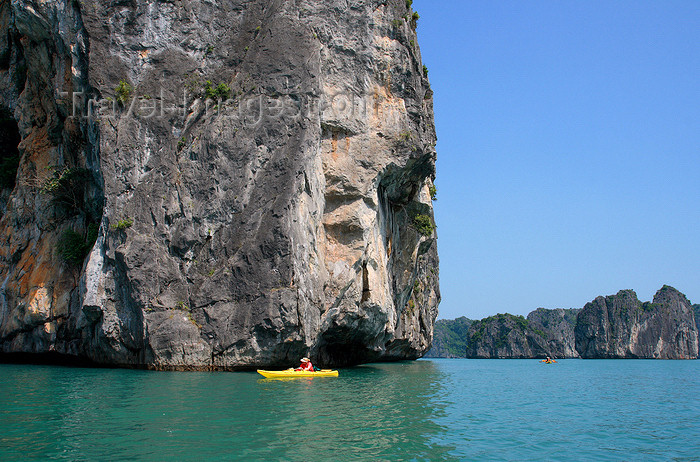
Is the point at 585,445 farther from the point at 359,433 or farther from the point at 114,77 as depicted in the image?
the point at 114,77

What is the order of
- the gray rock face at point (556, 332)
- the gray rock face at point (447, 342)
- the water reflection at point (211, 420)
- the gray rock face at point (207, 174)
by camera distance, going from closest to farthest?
the water reflection at point (211, 420) → the gray rock face at point (207, 174) → the gray rock face at point (556, 332) → the gray rock face at point (447, 342)

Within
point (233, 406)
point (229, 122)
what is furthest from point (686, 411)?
point (229, 122)

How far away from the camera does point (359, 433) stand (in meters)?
10.8

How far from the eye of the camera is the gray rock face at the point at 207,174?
22844 millimetres

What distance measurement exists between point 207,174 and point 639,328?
105 metres

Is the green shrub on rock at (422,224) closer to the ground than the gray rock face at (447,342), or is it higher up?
higher up

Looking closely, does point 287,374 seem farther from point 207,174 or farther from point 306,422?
point 207,174

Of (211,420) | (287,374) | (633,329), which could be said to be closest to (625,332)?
(633,329)

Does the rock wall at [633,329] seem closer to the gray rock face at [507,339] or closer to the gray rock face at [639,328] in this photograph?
the gray rock face at [639,328]

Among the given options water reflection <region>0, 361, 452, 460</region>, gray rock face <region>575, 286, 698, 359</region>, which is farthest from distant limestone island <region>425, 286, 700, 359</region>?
water reflection <region>0, 361, 452, 460</region>

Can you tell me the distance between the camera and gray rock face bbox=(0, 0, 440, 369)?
74.9 ft

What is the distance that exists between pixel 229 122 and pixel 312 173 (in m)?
4.88

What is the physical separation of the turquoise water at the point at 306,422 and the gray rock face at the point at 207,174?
3780 millimetres

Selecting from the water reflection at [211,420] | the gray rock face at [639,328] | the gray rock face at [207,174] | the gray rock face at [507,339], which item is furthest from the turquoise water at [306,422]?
the gray rock face at [507,339]
